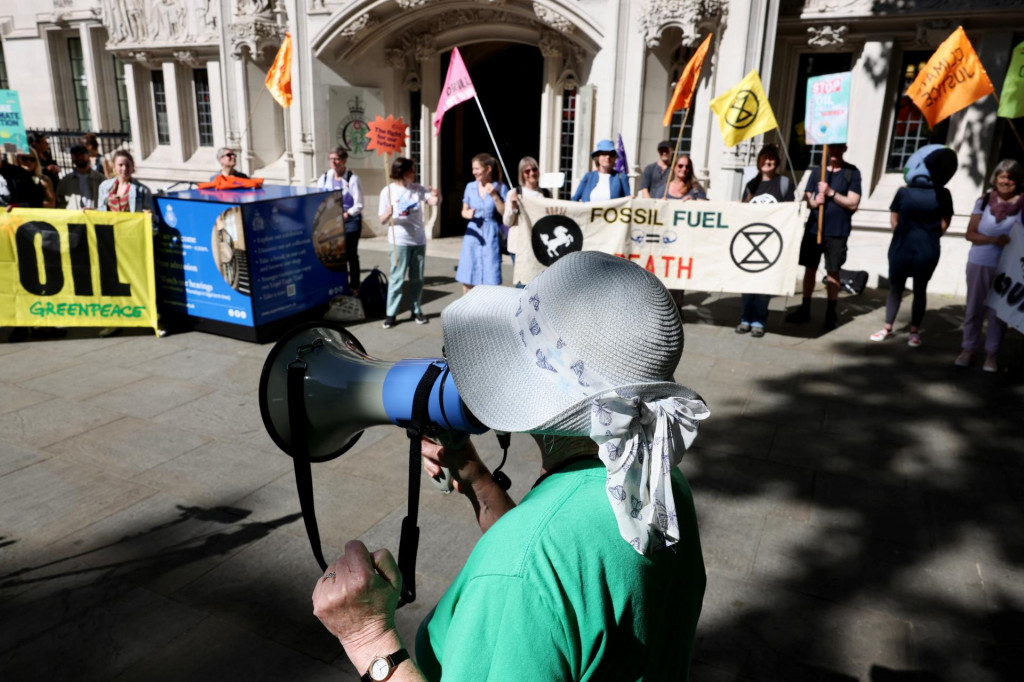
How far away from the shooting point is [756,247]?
7922 millimetres

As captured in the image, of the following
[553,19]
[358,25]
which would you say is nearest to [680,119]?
[553,19]

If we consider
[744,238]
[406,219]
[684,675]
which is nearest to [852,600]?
[684,675]

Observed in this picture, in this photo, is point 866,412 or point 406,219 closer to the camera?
point 866,412

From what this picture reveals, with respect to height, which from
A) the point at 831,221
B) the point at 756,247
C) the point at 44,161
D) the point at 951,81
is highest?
the point at 951,81

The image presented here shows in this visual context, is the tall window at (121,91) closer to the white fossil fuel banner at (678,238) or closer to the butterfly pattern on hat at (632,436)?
the white fossil fuel banner at (678,238)

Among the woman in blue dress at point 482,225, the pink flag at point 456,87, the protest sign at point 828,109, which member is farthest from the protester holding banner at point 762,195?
the pink flag at point 456,87

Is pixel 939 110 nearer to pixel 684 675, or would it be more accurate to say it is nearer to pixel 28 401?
pixel 684 675

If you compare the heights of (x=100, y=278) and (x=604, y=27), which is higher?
(x=604, y=27)

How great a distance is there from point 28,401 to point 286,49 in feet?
23.3

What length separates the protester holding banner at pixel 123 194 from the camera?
26.2ft

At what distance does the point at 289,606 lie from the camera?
3.32m

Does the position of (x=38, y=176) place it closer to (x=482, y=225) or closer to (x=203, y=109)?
(x=203, y=109)

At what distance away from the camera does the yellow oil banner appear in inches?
287

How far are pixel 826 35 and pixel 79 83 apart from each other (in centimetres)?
1917
